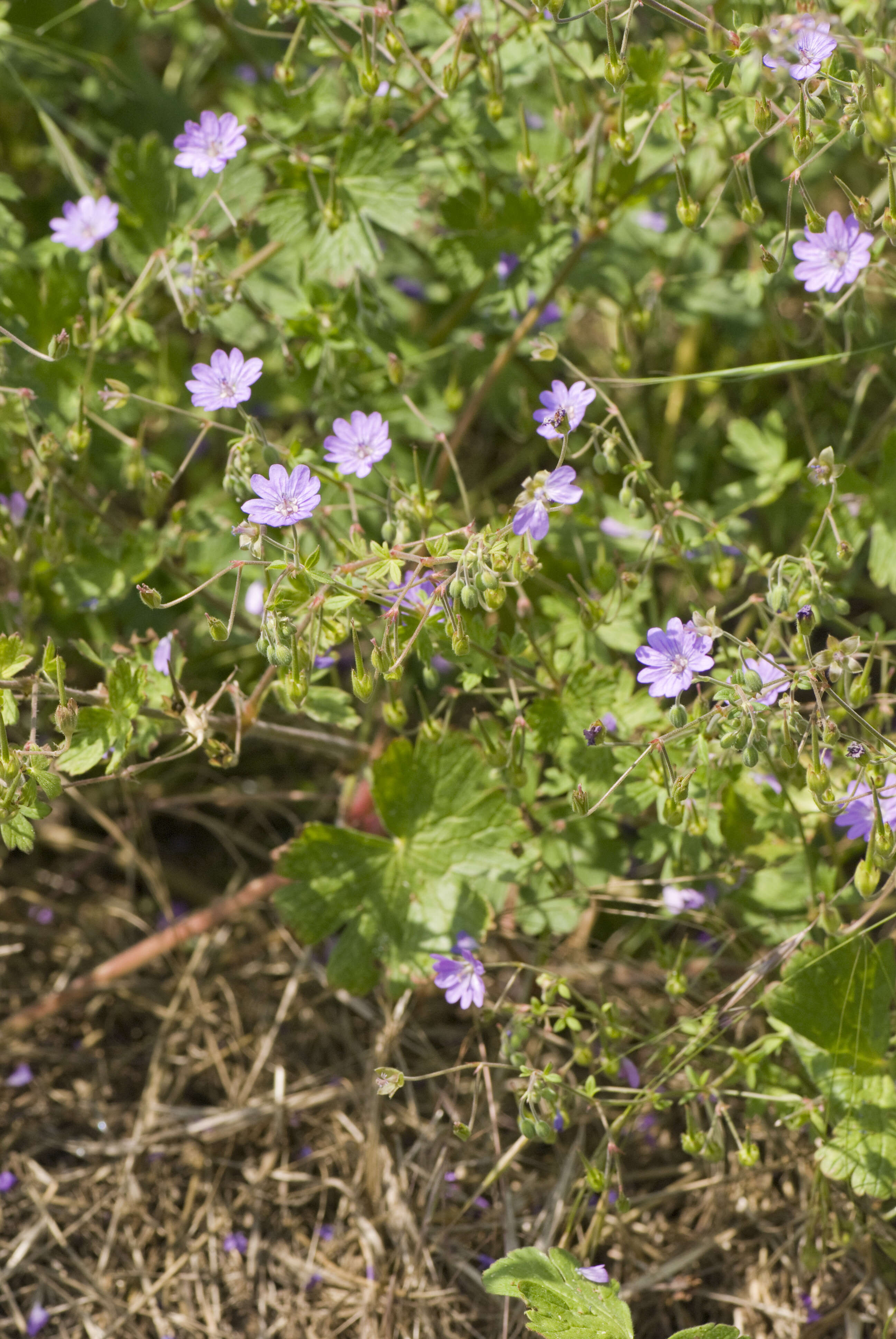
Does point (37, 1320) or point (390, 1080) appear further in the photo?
point (37, 1320)

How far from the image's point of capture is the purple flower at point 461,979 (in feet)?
7.61

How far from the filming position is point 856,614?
3.37 metres

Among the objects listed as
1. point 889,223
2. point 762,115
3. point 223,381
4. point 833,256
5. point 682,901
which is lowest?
point 682,901

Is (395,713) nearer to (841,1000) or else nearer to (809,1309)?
(841,1000)

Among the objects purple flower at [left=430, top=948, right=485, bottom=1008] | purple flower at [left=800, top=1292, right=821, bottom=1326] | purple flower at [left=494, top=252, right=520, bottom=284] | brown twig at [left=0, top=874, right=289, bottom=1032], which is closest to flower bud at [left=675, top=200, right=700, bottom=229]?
purple flower at [left=494, top=252, right=520, bottom=284]

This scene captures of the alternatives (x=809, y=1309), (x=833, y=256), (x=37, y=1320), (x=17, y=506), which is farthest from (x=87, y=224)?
(x=809, y=1309)

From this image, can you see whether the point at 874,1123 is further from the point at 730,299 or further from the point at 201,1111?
the point at 730,299

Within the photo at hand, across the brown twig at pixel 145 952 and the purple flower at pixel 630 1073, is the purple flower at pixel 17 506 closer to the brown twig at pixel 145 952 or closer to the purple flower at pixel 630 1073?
the brown twig at pixel 145 952

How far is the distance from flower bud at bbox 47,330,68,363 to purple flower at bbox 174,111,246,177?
0.48 metres

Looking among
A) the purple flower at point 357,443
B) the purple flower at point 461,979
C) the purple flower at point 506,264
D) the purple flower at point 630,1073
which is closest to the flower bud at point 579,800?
the purple flower at point 461,979

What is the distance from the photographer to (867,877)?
6.86ft

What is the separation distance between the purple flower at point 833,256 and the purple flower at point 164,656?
4.90 feet

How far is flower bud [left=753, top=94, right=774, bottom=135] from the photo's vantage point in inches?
85.5

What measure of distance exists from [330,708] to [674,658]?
76 cm
